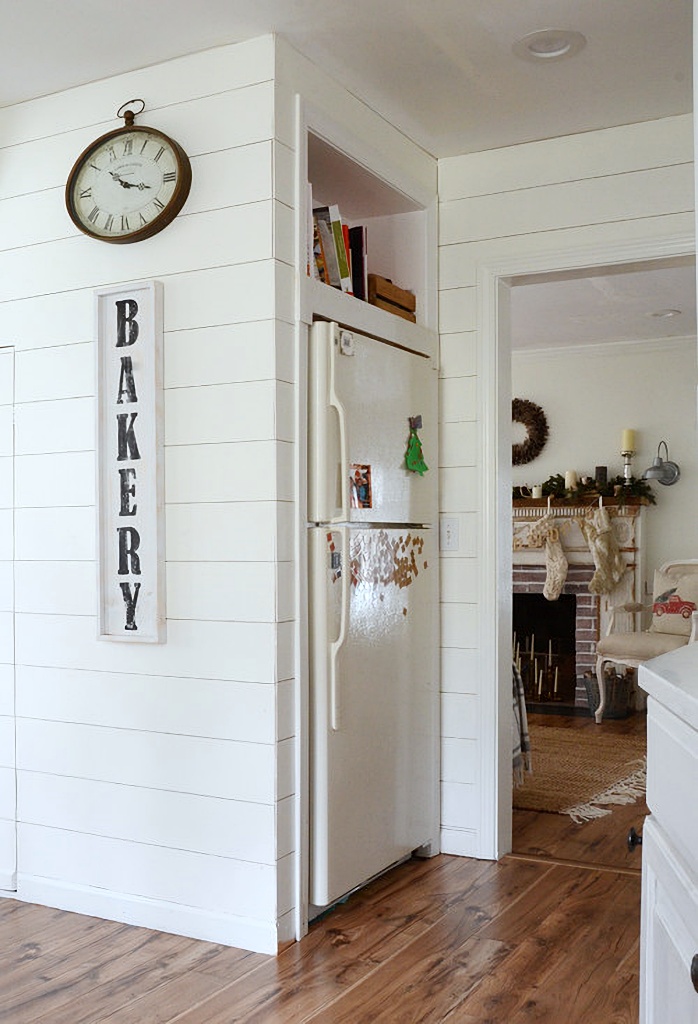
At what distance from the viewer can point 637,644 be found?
20.8ft

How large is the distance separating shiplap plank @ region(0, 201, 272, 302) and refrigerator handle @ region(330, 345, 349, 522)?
1.33ft

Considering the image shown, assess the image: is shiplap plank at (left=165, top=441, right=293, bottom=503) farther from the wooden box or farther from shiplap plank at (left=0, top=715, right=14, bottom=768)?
shiplap plank at (left=0, top=715, right=14, bottom=768)

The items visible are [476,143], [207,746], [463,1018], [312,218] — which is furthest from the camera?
[476,143]

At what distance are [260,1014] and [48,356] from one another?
6.56 feet

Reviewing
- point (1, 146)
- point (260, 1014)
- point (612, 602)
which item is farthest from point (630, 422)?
point (260, 1014)

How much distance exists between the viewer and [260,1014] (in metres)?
2.51

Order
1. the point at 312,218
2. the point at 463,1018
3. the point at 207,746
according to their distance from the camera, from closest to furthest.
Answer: the point at 463,1018, the point at 207,746, the point at 312,218

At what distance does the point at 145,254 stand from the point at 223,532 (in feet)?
2.86

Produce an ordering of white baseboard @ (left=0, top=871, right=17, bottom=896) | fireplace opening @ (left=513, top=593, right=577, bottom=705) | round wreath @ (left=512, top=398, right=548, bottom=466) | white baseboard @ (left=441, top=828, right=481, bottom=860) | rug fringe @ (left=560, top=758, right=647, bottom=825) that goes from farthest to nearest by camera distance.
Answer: round wreath @ (left=512, top=398, right=548, bottom=466)
fireplace opening @ (left=513, top=593, right=577, bottom=705)
rug fringe @ (left=560, top=758, right=647, bottom=825)
white baseboard @ (left=441, top=828, right=481, bottom=860)
white baseboard @ (left=0, top=871, right=17, bottom=896)

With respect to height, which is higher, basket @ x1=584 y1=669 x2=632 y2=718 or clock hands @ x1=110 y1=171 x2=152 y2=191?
clock hands @ x1=110 y1=171 x2=152 y2=191

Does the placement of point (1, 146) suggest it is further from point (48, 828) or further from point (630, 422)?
point (630, 422)

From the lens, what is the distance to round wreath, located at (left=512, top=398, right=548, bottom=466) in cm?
733

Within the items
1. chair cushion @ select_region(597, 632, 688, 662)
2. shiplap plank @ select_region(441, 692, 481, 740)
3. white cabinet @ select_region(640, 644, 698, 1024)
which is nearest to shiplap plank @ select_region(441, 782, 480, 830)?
shiplap plank @ select_region(441, 692, 481, 740)

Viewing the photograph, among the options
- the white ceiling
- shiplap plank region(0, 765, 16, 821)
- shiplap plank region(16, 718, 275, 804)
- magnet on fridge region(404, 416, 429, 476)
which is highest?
the white ceiling
